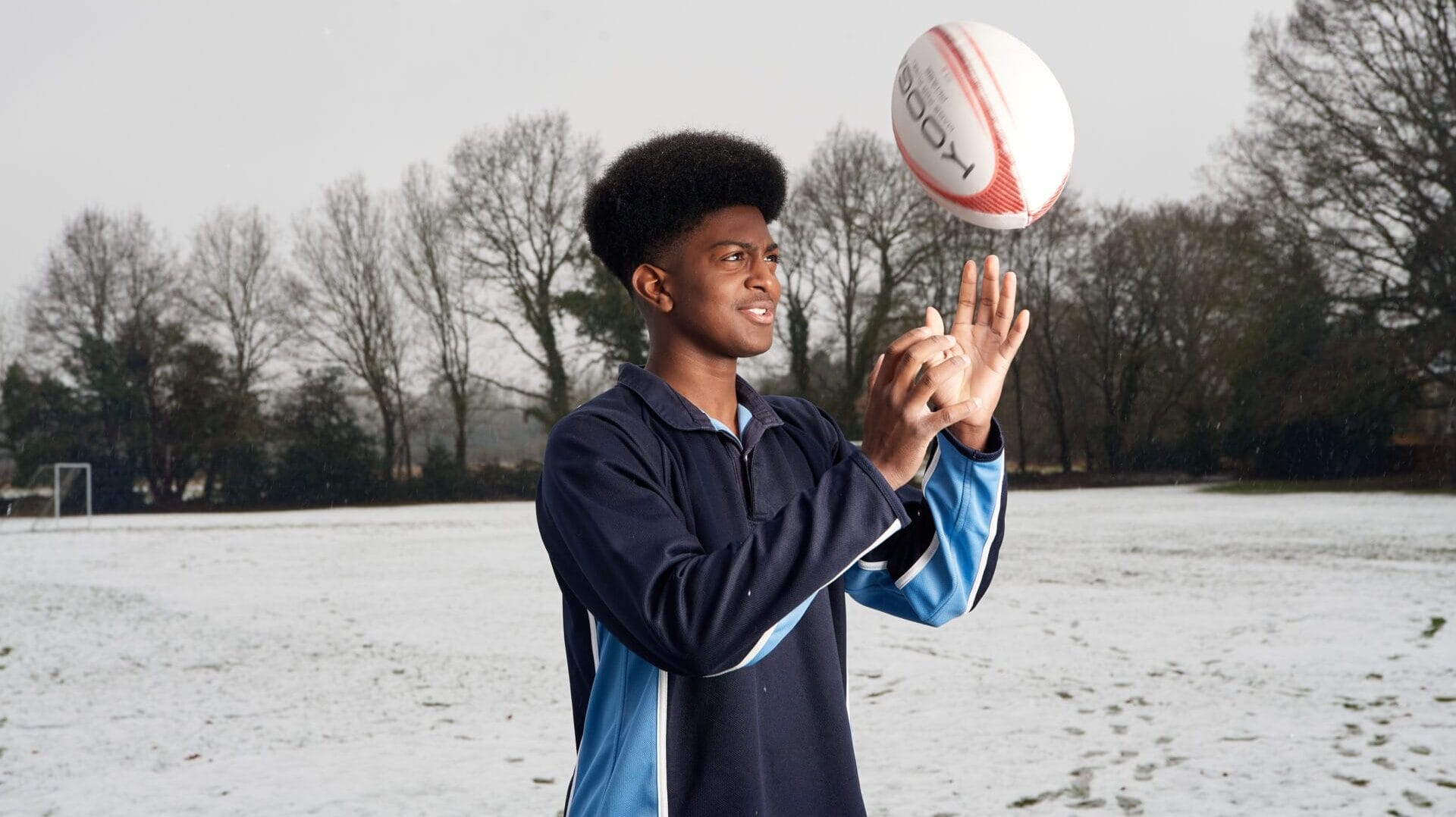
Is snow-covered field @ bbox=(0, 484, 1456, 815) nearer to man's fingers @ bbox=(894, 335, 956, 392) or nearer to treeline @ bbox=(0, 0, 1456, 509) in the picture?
man's fingers @ bbox=(894, 335, 956, 392)

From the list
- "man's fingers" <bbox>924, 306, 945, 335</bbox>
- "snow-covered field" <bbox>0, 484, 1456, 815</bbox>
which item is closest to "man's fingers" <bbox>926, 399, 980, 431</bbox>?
"man's fingers" <bbox>924, 306, 945, 335</bbox>

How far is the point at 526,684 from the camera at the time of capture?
7.09 meters

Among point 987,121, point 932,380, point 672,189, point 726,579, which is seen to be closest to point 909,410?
point 932,380

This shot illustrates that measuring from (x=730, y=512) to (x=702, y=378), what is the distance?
0.82 ft

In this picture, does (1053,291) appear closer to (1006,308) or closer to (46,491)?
(46,491)

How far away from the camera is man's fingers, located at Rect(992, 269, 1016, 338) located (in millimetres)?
1790

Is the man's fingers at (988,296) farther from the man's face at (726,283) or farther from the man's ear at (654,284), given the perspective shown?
the man's ear at (654,284)

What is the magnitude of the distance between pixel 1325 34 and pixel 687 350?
29.2 meters

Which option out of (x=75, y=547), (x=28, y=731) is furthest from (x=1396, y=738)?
(x=75, y=547)

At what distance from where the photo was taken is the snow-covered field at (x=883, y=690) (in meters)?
4.86

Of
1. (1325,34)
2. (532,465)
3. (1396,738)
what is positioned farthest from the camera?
(532,465)

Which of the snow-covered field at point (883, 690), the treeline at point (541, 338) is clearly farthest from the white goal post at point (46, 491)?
the snow-covered field at point (883, 690)

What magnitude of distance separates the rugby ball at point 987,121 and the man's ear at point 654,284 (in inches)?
27.9

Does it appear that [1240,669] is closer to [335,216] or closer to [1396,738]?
[1396,738]
